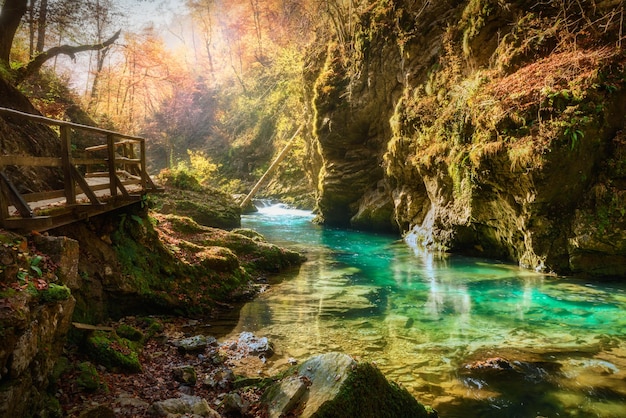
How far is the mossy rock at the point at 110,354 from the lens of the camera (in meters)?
5.31

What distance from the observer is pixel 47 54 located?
13.5m

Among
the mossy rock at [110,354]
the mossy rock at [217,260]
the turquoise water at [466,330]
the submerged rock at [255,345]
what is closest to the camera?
the mossy rock at [110,354]

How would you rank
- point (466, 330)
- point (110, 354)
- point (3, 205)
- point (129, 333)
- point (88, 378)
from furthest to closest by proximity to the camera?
point (466, 330) → point (129, 333) → point (110, 354) → point (88, 378) → point (3, 205)

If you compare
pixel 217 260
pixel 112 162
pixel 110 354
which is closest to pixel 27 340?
pixel 110 354

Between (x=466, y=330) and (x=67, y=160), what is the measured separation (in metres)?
7.83

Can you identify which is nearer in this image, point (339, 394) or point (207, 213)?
point (339, 394)

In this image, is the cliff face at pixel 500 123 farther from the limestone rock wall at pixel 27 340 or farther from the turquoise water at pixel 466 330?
the limestone rock wall at pixel 27 340

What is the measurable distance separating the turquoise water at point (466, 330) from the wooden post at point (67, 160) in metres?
4.03

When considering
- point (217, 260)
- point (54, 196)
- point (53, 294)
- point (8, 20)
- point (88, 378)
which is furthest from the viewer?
point (8, 20)

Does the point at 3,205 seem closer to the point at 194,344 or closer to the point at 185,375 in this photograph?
the point at 185,375

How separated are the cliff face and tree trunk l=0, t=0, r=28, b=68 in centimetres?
1422

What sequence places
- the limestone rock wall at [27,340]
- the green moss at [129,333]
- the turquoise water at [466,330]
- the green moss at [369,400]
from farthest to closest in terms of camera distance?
1. the green moss at [129,333]
2. the turquoise water at [466,330]
3. the green moss at [369,400]
4. the limestone rock wall at [27,340]

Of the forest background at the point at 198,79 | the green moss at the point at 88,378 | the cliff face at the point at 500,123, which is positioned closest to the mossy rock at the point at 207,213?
the forest background at the point at 198,79

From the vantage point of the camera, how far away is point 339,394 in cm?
392
